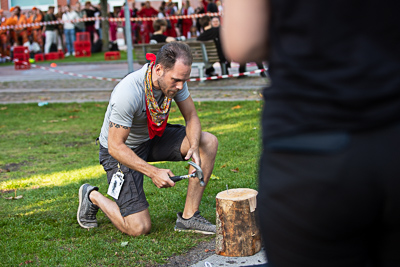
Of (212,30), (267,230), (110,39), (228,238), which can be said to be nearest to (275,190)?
(267,230)

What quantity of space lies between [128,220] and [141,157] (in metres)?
0.52

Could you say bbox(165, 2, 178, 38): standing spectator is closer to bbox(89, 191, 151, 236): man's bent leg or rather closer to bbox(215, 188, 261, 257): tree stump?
bbox(89, 191, 151, 236): man's bent leg

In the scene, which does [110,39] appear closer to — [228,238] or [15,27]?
[15,27]

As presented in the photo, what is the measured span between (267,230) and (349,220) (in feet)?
0.60

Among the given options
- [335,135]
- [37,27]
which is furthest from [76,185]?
[37,27]

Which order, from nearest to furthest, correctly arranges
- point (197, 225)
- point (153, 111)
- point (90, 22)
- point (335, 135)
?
point (335, 135), point (153, 111), point (197, 225), point (90, 22)

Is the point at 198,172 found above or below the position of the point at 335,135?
below

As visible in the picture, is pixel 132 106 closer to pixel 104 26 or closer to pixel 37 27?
pixel 104 26

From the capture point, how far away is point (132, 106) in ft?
12.8

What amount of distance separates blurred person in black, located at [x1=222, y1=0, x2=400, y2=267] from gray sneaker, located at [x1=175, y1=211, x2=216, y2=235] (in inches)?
118

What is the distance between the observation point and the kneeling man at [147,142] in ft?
12.6

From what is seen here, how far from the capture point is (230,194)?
377 centimetres

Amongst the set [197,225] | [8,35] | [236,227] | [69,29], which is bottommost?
[197,225]

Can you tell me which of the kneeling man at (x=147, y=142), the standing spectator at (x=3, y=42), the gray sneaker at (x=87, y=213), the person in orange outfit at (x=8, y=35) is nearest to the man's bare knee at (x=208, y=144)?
the kneeling man at (x=147, y=142)
